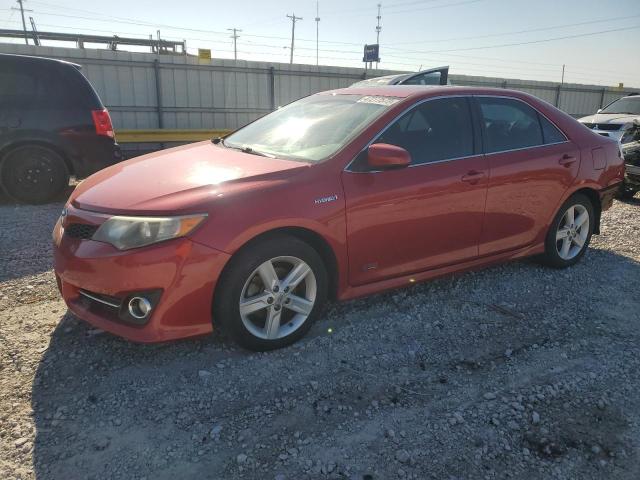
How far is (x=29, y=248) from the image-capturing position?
15.8 feet

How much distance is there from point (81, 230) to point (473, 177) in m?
2.70

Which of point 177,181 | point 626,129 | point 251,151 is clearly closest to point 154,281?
point 177,181

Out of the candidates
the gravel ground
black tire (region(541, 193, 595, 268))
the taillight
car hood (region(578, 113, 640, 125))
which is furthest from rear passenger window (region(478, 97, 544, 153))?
car hood (region(578, 113, 640, 125))

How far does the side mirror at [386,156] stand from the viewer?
3.20 m

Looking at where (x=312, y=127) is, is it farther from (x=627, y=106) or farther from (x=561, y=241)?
(x=627, y=106)

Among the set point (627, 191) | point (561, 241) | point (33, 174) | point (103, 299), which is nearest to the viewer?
point (103, 299)

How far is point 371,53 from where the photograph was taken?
2859 cm

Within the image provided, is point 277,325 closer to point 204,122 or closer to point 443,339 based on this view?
point 443,339

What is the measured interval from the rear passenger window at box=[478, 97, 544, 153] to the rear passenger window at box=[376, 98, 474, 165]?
212 millimetres

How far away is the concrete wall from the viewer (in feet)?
38.5

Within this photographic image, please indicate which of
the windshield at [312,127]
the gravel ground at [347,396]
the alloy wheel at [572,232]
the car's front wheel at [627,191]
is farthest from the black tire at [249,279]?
the car's front wheel at [627,191]

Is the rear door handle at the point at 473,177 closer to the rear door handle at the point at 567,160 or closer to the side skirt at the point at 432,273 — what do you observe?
the side skirt at the point at 432,273

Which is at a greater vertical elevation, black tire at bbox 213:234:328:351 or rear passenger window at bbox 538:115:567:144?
rear passenger window at bbox 538:115:567:144

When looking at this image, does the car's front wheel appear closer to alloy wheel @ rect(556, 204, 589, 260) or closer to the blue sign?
alloy wheel @ rect(556, 204, 589, 260)
